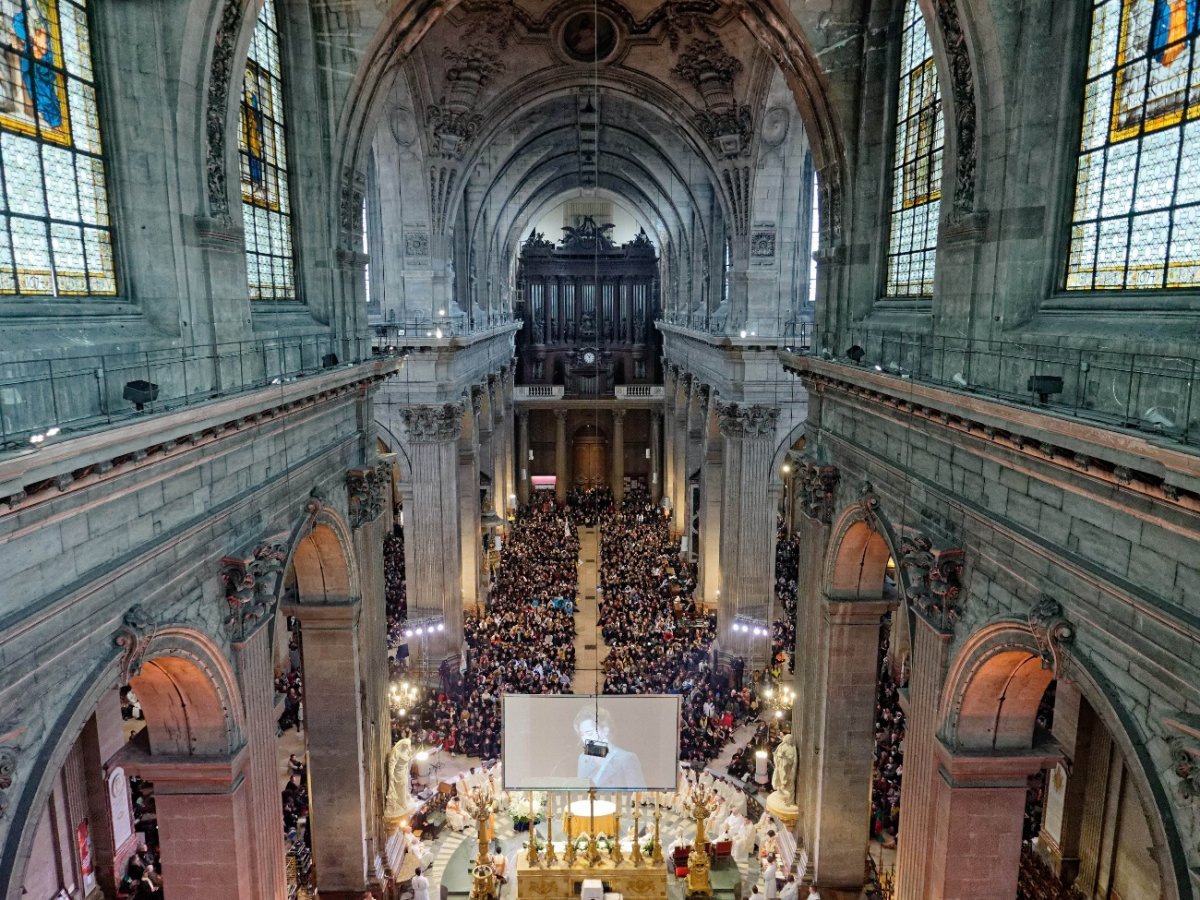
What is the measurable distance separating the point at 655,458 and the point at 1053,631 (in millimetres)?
38900

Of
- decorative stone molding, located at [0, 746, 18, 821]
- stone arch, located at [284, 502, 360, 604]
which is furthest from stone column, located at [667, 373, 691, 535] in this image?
decorative stone molding, located at [0, 746, 18, 821]

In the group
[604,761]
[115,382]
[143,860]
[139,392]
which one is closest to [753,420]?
[604,761]

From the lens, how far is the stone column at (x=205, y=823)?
9.12 m

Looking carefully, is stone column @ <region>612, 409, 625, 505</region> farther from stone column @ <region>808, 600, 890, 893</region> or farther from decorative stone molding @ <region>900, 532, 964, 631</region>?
decorative stone molding @ <region>900, 532, 964, 631</region>

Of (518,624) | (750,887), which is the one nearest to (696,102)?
(518,624)

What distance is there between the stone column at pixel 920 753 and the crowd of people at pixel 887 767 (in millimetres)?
3281

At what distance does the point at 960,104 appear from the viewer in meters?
9.53

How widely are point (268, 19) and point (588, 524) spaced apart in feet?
101

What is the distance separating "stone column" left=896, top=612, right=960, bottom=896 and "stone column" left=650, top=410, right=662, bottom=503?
34282 mm

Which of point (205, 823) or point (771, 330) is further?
point (771, 330)

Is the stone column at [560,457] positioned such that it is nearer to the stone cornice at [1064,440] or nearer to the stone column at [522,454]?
the stone column at [522,454]

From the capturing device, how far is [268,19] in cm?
1191

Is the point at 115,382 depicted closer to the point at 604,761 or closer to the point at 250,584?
the point at 250,584

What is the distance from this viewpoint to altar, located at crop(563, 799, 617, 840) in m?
15.3
